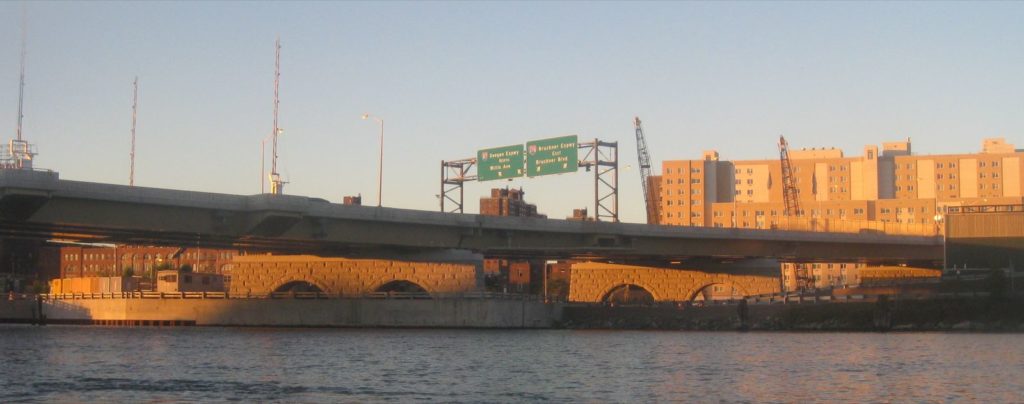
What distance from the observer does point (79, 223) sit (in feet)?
284

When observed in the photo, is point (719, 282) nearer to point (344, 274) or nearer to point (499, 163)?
point (499, 163)

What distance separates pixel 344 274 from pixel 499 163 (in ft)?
63.0

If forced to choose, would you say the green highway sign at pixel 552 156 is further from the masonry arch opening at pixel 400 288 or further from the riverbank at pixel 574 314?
the masonry arch opening at pixel 400 288

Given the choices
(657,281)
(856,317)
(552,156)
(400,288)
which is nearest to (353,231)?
(552,156)

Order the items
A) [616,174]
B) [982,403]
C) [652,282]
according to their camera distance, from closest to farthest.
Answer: [982,403], [616,174], [652,282]

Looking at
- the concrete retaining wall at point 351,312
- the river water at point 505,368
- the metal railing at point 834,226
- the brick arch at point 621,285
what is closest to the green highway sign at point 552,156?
the concrete retaining wall at point 351,312

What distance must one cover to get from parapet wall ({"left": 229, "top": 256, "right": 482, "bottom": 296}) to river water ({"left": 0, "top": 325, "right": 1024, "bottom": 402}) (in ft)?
40.6

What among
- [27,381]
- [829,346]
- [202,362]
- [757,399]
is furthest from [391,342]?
[757,399]

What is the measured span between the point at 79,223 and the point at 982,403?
59661mm

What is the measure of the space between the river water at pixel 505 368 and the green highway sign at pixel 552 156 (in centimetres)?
2484

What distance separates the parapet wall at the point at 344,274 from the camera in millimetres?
115562

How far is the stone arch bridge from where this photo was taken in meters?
145

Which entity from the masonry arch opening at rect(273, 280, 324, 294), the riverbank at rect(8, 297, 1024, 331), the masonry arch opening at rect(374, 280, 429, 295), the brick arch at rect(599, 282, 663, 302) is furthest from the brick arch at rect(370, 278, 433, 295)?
the brick arch at rect(599, 282, 663, 302)

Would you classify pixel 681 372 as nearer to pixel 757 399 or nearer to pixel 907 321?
pixel 757 399
